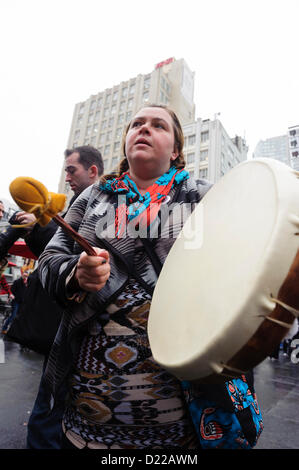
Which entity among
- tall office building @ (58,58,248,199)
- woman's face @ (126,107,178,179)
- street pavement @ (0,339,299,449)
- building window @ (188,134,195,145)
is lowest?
street pavement @ (0,339,299,449)

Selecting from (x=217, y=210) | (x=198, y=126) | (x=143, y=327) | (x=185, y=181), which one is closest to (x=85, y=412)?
(x=143, y=327)

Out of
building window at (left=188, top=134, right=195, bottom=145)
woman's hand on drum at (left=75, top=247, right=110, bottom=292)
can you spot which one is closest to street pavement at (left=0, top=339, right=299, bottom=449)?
woman's hand on drum at (left=75, top=247, right=110, bottom=292)

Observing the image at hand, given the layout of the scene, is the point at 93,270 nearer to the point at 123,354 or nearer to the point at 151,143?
the point at 123,354

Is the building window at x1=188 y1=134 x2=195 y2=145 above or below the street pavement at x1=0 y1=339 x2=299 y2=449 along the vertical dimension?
above

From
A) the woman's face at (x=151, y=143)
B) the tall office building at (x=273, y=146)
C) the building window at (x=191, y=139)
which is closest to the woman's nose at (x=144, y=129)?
the woman's face at (x=151, y=143)

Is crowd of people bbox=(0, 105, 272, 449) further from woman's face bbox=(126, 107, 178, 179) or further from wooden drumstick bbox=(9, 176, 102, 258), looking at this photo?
wooden drumstick bbox=(9, 176, 102, 258)

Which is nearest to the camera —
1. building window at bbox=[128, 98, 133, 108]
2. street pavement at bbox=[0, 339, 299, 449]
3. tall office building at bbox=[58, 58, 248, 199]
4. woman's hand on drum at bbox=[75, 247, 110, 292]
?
woman's hand on drum at bbox=[75, 247, 110, 292]

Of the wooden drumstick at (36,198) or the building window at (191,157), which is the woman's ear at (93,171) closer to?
the wooden drumstick at (36,198)

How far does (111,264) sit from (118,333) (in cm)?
18

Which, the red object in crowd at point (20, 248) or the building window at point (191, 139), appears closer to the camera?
the red object in crowd at point (20, 248)

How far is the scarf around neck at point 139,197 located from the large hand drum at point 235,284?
176mm

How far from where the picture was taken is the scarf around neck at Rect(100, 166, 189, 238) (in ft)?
2.70

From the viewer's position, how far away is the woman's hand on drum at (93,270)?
600 millimetres
